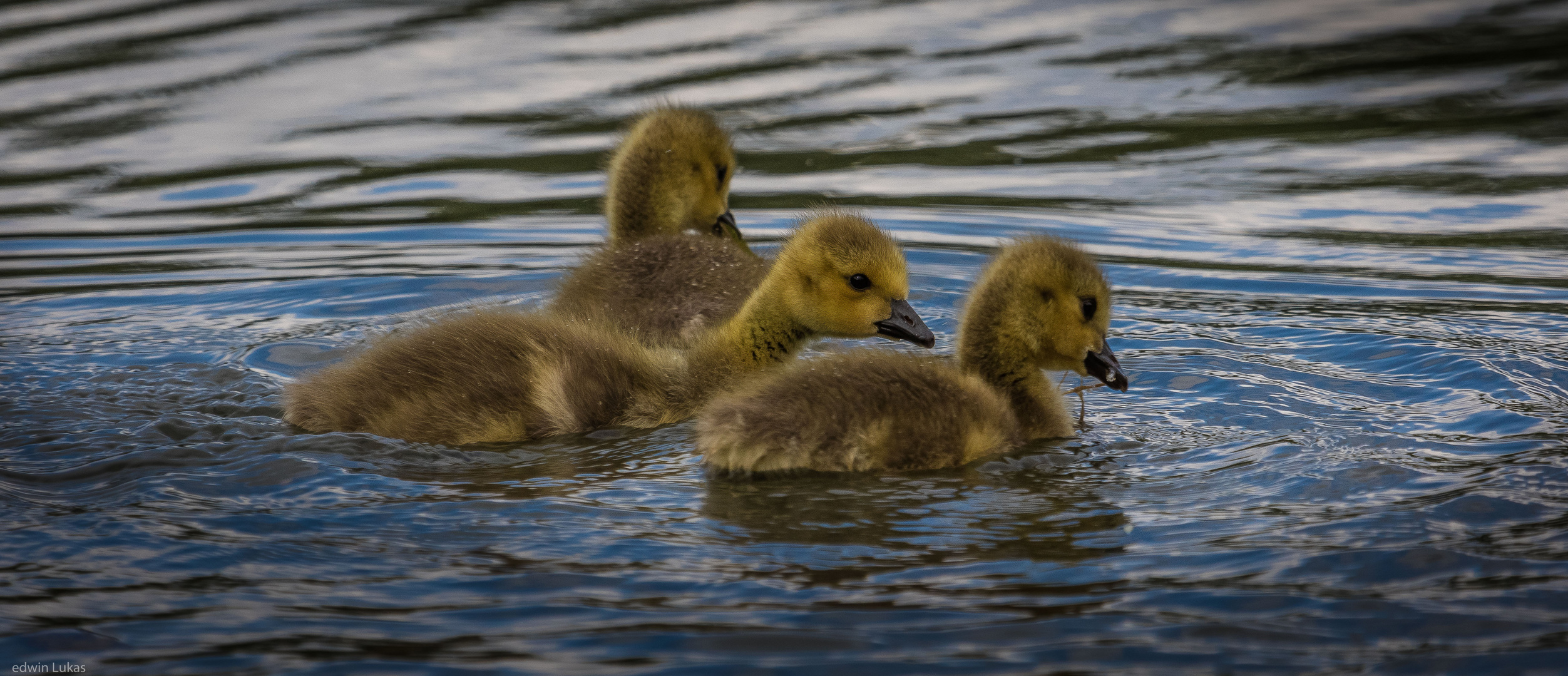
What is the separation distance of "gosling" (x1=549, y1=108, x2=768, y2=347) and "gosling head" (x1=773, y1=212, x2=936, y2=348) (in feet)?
1.80

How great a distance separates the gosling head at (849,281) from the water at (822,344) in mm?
683

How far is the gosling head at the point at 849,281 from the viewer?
5.42 metres

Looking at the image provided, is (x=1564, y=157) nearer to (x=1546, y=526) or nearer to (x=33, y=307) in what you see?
(x=1546, y=526)

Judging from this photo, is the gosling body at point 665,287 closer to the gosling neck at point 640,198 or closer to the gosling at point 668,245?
the gosling at point 668,245

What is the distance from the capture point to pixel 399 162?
10.1 meters

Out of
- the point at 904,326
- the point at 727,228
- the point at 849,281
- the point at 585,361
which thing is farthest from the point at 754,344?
the point at 727,228

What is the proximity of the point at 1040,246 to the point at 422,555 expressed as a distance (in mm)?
2203

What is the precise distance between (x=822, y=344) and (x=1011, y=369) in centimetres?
136

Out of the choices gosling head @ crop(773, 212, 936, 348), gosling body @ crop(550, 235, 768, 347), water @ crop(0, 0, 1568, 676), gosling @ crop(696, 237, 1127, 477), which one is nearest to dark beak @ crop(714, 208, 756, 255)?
gosling body @ crop(550, 235, 768, 347)

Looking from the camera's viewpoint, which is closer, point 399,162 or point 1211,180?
point 1211,180

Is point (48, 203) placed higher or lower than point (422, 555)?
higher

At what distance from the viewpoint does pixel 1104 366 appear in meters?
5.23

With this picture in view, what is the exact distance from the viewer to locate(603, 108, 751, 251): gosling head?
7074 millimetres

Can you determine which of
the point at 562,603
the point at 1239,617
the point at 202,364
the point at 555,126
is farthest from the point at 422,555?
the point at 555,126
